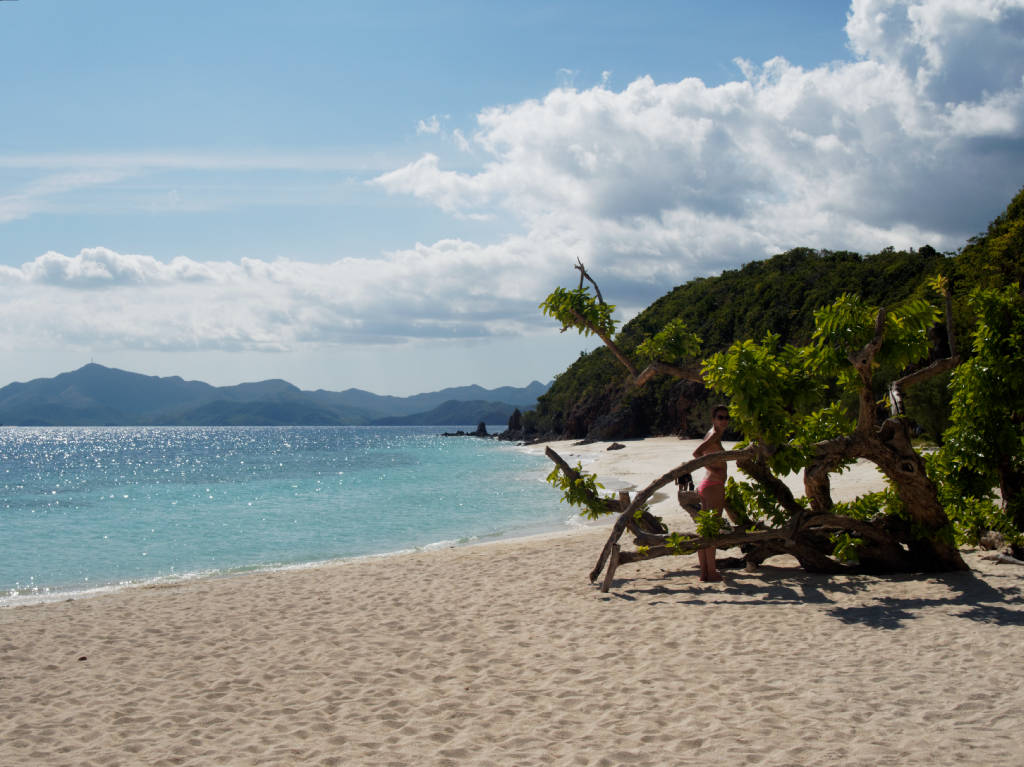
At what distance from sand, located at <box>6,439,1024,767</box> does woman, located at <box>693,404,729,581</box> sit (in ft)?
0.89

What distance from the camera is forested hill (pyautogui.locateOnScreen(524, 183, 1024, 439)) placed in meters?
58.8

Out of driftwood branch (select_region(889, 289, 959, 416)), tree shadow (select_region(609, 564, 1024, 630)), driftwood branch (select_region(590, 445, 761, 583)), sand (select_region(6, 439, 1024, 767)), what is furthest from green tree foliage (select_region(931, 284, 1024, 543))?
driftwood branch (select_region(590, 445, 761, 583))

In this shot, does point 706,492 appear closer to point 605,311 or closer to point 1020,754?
point 605,311

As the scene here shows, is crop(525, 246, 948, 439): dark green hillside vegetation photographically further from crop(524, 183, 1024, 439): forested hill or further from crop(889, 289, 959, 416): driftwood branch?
crop(889, 289, 959, 416): driftwood branch

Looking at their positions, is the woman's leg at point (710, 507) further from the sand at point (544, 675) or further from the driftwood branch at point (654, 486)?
the driftwood branch at point (654, 486)

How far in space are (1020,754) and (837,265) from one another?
2805 inches

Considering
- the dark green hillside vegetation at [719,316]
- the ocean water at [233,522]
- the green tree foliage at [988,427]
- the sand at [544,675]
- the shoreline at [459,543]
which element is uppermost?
the dark green hillside vegetation at [719,316]

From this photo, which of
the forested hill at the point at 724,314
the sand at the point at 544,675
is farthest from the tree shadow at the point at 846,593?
the forested hill at the point at 724,314

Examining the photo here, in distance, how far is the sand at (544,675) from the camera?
475cm

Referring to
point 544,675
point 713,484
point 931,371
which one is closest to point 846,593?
point 713,484

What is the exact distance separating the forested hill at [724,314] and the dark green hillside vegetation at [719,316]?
0.10 metres

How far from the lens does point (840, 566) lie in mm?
9266

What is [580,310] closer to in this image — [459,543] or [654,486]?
[654,486]

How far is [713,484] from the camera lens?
9.37 meters
